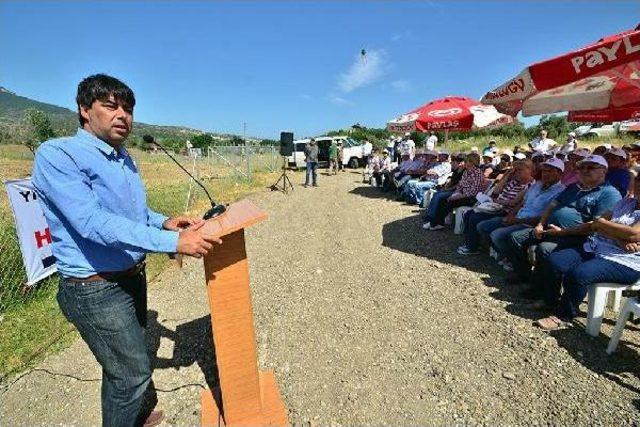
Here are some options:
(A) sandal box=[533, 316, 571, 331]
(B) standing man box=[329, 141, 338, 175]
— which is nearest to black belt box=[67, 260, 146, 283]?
(A) sandal box=[533, 316, 571, 331]

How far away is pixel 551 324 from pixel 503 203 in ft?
8.36

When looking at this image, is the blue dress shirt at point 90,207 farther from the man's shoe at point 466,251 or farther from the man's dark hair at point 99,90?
the man's shoe at point 466,251

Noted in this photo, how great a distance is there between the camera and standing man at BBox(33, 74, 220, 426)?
64.3 inches

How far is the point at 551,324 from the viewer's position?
3502mm

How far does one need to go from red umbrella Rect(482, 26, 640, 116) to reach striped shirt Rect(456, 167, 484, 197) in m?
1.26

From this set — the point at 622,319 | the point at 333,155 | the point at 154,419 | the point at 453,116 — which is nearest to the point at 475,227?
the point at 622,319

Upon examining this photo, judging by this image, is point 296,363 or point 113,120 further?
point 296,363

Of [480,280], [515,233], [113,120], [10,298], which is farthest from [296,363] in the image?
[10,298]

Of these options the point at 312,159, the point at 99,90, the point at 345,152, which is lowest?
the point at 312,159

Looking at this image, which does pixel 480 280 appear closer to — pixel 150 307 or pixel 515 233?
pixel 515 233

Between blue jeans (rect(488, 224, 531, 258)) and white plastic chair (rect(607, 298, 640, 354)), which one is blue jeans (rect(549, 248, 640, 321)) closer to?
white plastic chair (rect(607, 298, 640, 354))

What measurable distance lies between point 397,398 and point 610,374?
67.7 inches

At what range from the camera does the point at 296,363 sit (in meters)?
3.13

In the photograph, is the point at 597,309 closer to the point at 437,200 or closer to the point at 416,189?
the point at 437,200
